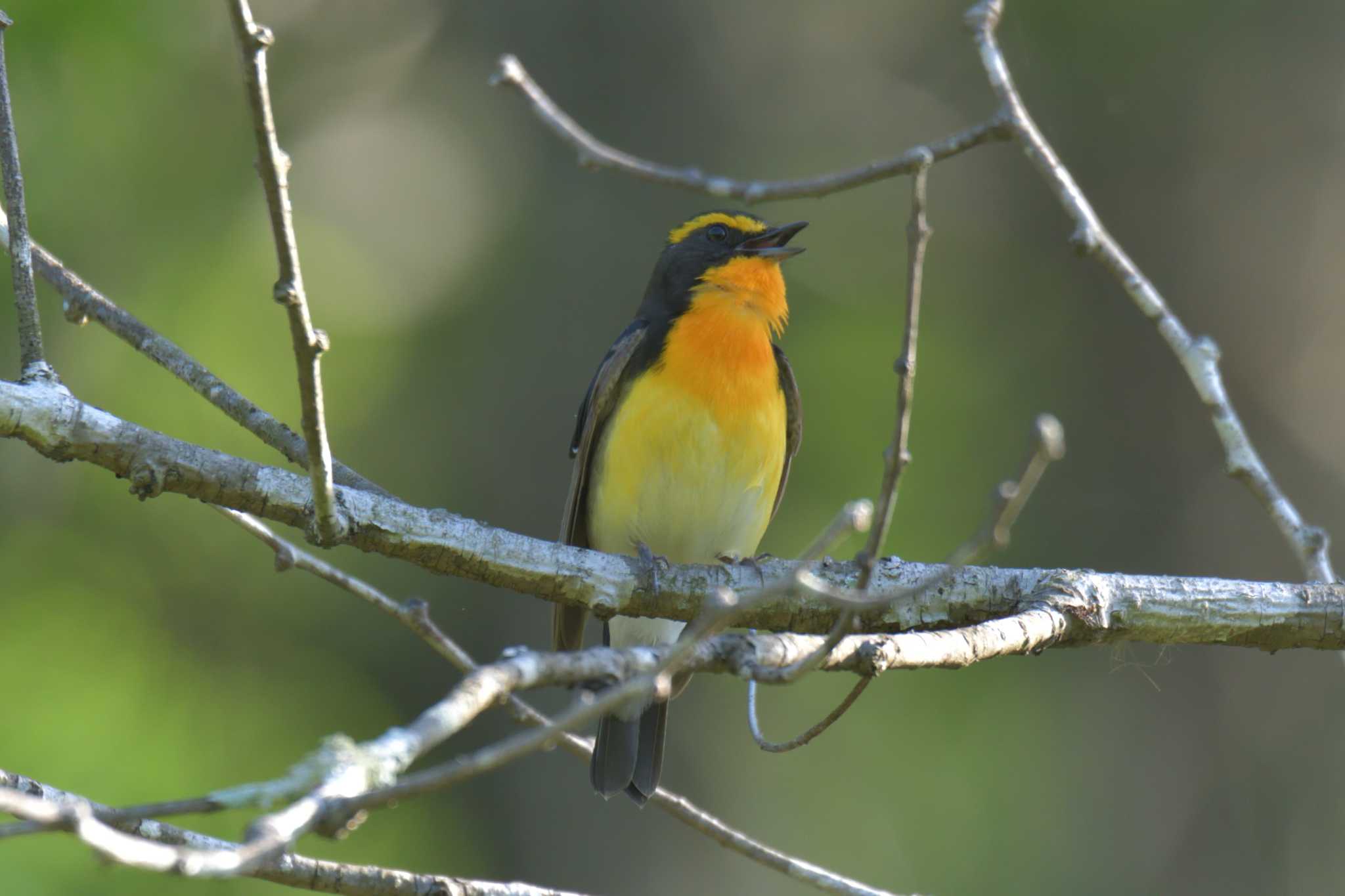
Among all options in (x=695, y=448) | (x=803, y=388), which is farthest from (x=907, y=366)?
(x=803, y=388)

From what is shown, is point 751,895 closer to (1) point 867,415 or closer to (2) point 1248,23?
(1) point 867,415

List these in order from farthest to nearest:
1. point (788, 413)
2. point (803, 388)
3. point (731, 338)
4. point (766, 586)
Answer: point (803, 388), point (788, 413), point (731, 338), point (766, 586)

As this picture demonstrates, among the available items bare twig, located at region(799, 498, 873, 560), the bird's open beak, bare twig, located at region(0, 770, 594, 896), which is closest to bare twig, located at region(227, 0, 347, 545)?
bare twig, located at region(0, 770, 594, 896)

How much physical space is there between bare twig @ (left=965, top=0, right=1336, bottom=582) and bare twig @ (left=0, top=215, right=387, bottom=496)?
1827mm

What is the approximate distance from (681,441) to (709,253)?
107 cm

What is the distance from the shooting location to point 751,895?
8.58m

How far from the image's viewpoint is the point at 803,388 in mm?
9055

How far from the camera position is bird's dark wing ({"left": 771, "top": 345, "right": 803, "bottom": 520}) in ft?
18.5

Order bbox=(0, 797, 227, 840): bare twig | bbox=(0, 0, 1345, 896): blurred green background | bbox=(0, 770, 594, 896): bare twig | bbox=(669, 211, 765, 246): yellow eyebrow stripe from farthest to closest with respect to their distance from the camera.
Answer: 1. bbox=(0, 0, 1345, 896): blurred green background
2. bbox=(669, 211, 765, 246): yellow eyebrow stripe
3. bbox=(0, 770, 594, 896): bare twig
4. bbox=(0, 797, 227, 840): bare twig

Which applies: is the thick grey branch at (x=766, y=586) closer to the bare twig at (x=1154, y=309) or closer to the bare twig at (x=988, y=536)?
the bare twig at (x=1154, y=309)

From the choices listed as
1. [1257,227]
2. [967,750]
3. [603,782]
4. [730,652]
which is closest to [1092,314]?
[1257,227]

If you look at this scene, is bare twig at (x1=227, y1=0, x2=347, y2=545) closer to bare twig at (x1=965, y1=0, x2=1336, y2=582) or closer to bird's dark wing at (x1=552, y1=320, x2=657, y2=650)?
bare twig at (x1=965, y1=0, x2=1336, y2=582)

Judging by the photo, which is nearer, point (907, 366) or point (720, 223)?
point (907, 366)

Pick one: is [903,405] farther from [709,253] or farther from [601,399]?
[709,253]
